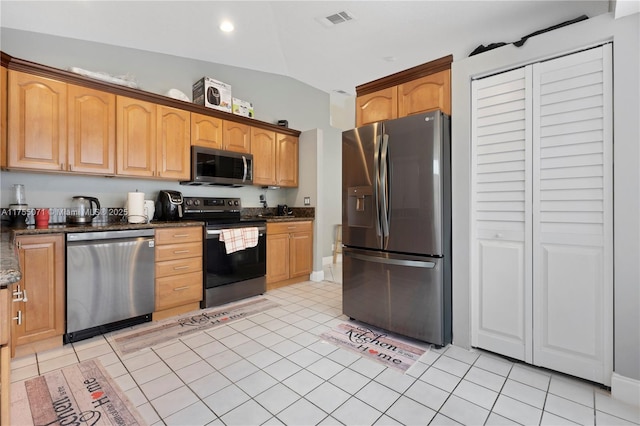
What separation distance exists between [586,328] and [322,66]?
157 inches

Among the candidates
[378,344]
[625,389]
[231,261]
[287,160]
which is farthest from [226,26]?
[625,389]

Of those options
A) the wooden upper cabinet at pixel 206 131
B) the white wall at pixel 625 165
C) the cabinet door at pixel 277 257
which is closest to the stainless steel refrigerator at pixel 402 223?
the white wall at pixel 625 165

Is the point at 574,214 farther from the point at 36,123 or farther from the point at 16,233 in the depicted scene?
the point at 36,123

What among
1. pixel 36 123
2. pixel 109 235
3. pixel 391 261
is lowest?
pixel 391 261

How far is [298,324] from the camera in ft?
9.27

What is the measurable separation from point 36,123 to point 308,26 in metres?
2.73

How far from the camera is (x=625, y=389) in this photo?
1.68m

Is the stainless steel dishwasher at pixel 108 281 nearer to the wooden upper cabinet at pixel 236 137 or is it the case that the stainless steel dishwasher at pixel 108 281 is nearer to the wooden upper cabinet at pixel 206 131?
the wooden upper cabinet at pixel 206 131

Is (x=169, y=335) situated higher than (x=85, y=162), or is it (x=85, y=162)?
(x=85, y=162)

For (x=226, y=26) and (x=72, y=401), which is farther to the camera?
(x=226, y=26)

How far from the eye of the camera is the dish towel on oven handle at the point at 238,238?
3316 millimetres

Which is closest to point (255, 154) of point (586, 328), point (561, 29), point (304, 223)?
point (304, 223)

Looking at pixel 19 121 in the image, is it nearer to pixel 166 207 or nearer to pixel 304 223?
pixel 166 207

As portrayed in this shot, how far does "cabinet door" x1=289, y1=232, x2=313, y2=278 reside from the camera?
164 inches
